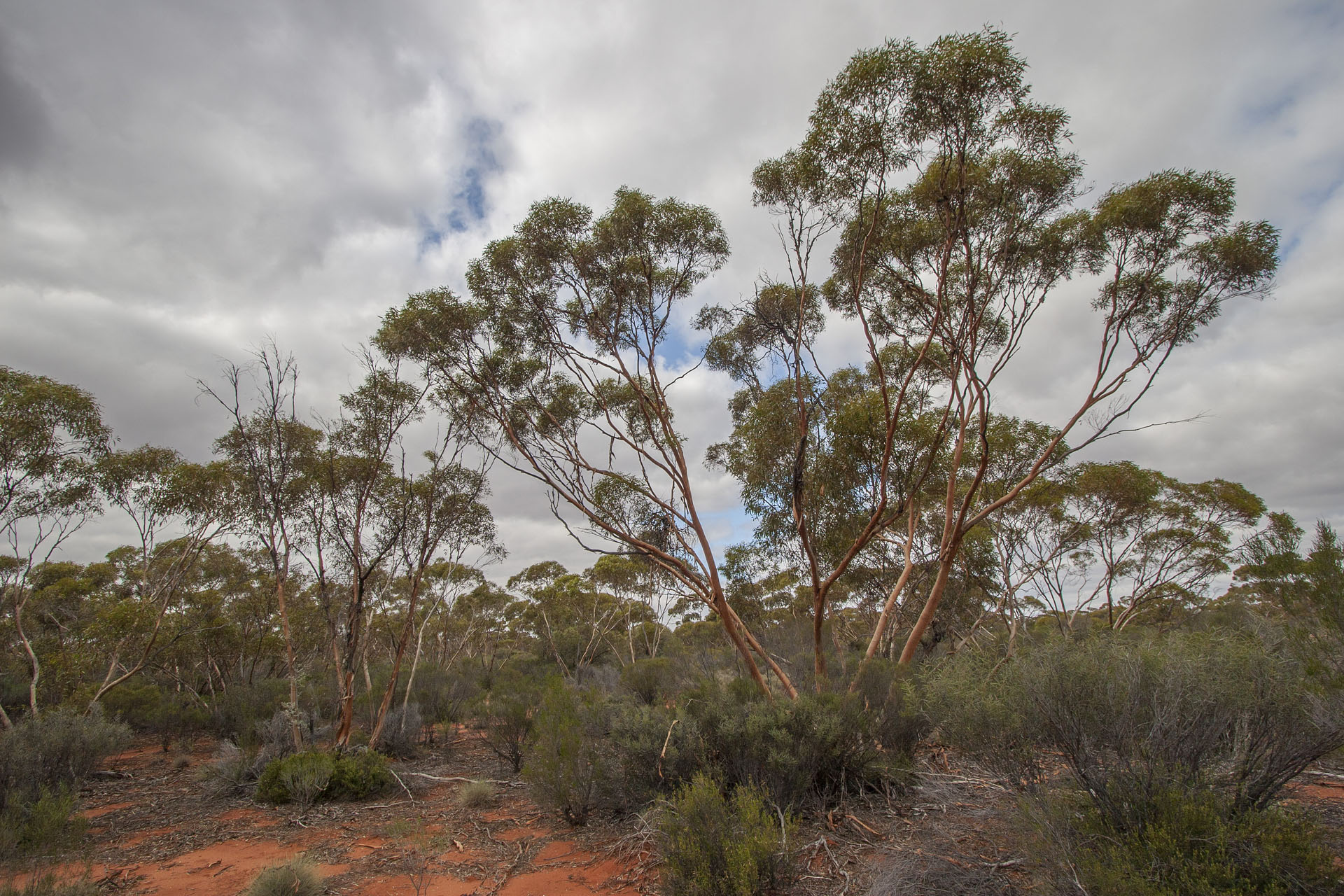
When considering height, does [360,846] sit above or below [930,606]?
below

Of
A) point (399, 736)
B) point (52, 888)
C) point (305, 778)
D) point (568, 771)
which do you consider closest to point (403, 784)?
point (305, 778)

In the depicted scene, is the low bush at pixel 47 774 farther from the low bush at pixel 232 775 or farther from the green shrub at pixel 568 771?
the green shrub at pixel 568 771

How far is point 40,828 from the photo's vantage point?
17.1ft

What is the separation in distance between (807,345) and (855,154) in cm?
308

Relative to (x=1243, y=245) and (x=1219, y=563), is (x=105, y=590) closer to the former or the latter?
(x=1243, y=245)

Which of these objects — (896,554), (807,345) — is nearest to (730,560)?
(896,554)

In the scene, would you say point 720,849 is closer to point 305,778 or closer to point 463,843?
point 463,843

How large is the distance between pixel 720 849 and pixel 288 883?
135 inches

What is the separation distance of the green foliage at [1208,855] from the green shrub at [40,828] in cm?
841

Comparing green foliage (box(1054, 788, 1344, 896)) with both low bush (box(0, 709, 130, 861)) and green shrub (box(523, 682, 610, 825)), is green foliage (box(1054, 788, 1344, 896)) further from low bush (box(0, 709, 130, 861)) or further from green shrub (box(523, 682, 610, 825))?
low bush (box(0, 709, 130, 861))

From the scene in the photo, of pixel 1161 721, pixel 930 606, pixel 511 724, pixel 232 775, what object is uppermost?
pixel 930 606

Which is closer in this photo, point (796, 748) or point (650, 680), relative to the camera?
point (796, 748)

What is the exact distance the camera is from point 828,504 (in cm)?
955

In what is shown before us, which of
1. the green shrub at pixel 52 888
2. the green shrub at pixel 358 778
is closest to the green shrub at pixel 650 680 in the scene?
the green shrub at pixel 358 778
